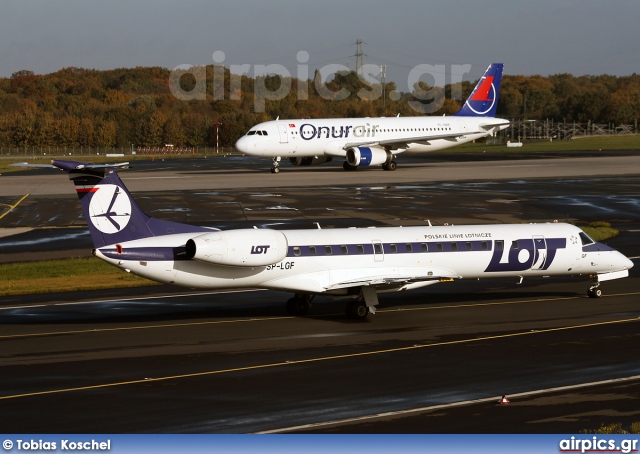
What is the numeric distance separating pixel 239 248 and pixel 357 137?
55.0 metres

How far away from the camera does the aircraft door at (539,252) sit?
98.0ft

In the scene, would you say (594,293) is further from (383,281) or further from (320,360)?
(320,360)

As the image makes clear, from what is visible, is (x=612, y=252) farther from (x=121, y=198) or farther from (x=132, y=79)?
(x=132, y=79)

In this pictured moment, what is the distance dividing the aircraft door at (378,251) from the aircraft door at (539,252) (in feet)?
16.4

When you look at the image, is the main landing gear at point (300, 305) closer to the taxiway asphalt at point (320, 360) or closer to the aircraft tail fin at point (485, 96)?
the taxiway asphalt at point (320, 360)

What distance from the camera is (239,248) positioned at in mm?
25969

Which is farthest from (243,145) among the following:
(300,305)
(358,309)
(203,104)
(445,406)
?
(203,104)

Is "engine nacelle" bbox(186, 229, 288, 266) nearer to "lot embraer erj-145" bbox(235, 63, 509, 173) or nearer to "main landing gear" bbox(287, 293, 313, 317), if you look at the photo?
"main landing gear" bbox(287, 293, 313, 317)

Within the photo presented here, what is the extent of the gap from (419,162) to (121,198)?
72548mm

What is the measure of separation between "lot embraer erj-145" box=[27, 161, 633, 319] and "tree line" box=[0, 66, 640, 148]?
110 meters

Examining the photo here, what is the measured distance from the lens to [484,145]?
132 meters

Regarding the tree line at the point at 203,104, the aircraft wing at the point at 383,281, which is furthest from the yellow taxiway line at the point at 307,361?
the tree line at the point at 203,104

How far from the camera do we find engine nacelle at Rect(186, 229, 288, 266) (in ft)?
84.3

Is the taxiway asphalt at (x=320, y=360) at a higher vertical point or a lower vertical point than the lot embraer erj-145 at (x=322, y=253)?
lower
